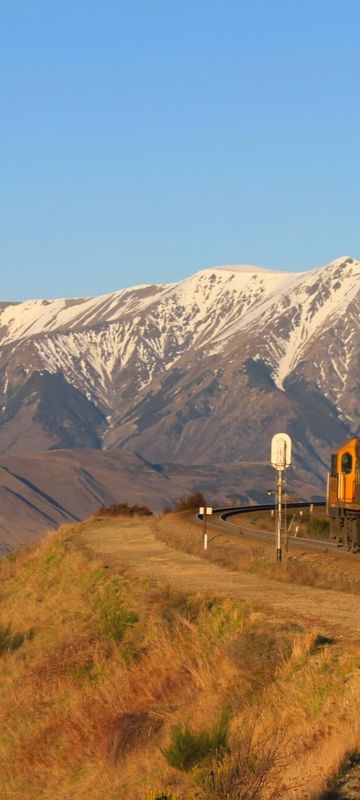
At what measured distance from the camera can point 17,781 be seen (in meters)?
20.2

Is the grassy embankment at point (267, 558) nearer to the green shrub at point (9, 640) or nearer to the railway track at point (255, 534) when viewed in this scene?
the railway track at point (255, 534)

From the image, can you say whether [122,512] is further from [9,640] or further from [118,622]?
[118,622]

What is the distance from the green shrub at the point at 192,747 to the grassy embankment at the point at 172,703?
2cm

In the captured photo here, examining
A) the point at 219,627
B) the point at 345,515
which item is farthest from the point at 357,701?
the point at 345,515

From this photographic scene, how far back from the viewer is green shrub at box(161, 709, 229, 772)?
52.9 ft

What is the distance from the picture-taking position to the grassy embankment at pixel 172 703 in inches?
600

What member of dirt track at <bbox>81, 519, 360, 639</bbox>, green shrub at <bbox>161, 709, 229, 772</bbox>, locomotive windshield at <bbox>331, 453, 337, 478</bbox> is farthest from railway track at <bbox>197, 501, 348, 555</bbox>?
green shrub at <bbox>161, 709, 229, 772</bbox>

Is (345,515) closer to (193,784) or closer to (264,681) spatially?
(264,681)

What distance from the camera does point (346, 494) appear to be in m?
42.9

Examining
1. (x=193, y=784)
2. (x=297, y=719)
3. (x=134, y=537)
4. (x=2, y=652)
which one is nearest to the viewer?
(x=193, y=784)

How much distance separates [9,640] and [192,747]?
1607 cm

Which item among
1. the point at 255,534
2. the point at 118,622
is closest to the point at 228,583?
the point at 118,622

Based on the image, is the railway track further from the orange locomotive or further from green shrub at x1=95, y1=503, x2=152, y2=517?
green shrub at x1=95, y1=503, x2=152, y2=517

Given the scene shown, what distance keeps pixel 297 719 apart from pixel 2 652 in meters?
15.2
